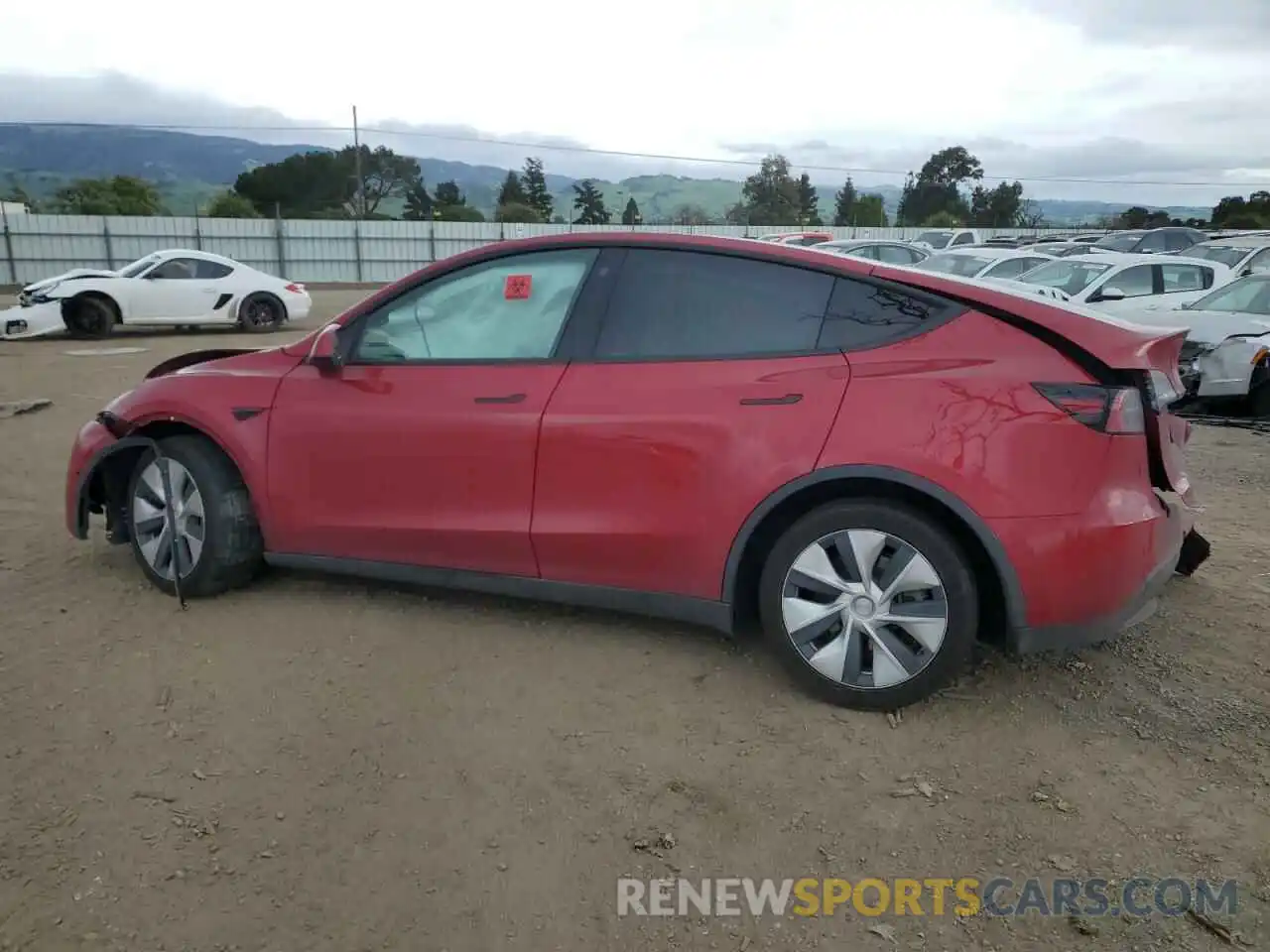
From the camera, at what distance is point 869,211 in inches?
2459

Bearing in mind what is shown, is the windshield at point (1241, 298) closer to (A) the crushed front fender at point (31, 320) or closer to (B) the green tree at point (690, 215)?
(A) the crushed front fender at point (31, 320)

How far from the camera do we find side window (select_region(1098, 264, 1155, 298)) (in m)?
12.0

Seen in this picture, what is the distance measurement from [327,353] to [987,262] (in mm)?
14100

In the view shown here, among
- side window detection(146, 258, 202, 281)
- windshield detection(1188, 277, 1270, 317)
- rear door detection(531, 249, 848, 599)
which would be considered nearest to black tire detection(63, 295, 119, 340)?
side window detection(146, 258, 202, 281)

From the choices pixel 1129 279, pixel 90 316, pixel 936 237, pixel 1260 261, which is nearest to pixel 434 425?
pixel 1129 279

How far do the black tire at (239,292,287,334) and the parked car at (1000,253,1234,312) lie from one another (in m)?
12.0

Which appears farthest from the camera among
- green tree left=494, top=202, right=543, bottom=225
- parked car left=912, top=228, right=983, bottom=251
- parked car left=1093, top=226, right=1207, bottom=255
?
green tree left=494, top=202, right=543, bottom=225

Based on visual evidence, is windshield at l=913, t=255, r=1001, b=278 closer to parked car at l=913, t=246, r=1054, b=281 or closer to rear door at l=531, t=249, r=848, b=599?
parked car at l=913, t=246, r=1054, b=281

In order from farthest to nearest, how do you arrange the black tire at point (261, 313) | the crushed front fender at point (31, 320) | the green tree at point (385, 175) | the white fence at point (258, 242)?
the green tree at point (385, 175) < the white fence at point (258, 242) < the black tire at point (261, 313) < the crushed front fender at point (31, 320)

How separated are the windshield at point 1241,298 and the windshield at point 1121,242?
19.7 meters

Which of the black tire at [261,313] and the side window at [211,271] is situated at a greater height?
the side window at [211,271]

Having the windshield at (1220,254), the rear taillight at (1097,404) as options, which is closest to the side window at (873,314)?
the rear taillight at (1097,404)

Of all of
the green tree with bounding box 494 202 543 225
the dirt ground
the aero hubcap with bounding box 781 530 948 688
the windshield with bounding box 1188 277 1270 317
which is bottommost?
the dirt ground

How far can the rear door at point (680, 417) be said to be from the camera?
328 cm
